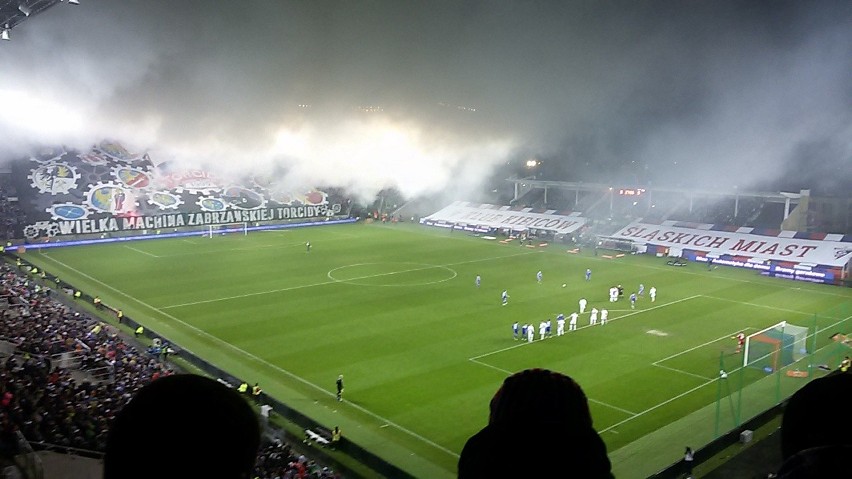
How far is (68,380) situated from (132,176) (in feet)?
135

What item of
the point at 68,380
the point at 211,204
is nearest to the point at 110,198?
the point at 211,204

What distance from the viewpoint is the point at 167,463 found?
1858mm

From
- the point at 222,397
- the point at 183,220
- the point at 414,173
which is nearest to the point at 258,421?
the point at 222,397

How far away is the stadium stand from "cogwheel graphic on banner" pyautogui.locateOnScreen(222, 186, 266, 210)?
99.7 ft

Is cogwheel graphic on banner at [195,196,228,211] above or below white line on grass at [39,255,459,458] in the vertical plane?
above

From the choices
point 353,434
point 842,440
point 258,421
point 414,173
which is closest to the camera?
point 258,421

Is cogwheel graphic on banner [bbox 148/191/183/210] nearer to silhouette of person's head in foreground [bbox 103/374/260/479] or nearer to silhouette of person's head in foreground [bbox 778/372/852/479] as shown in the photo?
silhouette of person's head in foreground [bbox 103/374/260/479]

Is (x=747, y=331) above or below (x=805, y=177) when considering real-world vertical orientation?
below

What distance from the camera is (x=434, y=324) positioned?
28.1 m

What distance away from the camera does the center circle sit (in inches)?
1444

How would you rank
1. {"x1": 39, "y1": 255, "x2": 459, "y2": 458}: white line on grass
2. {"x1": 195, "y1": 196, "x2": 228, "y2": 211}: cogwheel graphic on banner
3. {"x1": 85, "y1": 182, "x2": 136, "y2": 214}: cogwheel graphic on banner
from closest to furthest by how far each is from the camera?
{"x1": 39, "y1": 255, "x2": 459, "y2": 458}: white line on grass, {"x1": 85, "y1": 182, "x2": 136, "y2": 214}: cogwheel graphic on banner, {"x1": 195, "y1": 196, "x2": 228, "y2": 211}: cogwheel graphic on banner

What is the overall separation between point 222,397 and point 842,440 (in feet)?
6.54

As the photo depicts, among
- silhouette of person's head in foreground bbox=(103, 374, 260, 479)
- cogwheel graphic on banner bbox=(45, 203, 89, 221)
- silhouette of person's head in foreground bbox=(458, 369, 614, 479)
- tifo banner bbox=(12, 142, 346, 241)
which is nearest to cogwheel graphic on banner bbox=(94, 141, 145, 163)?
tifo banner bbox=(12, 142, 346, 241)

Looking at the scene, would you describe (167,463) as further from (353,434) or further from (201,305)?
(201,305)
